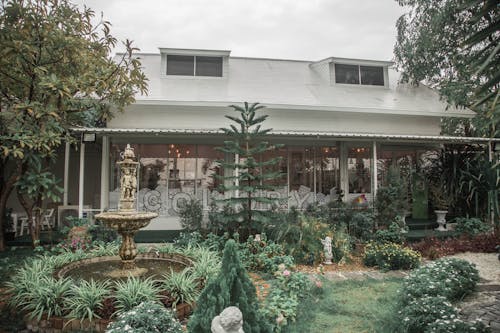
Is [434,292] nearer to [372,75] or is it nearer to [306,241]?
[306,241]

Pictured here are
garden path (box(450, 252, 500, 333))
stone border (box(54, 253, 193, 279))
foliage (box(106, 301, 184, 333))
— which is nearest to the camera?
foliage (box(106, 301, 184, 333))

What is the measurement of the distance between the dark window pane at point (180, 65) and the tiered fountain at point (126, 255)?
23.9 feet

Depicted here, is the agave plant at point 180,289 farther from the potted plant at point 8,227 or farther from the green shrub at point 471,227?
the green shrub at point 471,227

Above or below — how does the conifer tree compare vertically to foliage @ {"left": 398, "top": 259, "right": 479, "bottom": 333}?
above

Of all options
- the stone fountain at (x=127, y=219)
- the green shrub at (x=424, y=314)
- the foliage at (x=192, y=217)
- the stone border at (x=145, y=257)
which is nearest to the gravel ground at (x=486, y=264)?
the green shrub at (x=424, y=314)

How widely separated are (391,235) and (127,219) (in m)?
6.46

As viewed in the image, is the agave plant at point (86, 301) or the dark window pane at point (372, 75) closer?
the agave plant at point (86, 301)

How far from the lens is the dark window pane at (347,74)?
1319 cm

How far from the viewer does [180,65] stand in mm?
12242

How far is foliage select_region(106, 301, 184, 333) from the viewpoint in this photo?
10.2 ft

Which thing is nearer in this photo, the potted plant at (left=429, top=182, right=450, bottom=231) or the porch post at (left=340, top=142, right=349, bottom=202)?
the potted plant at (left=429, top=182, right=450, bottom=231)

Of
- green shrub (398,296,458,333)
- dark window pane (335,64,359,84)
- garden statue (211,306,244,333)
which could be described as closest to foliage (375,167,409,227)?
green shrub (398,296,458,333)

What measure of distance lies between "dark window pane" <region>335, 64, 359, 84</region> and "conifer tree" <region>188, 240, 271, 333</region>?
11.5 metres

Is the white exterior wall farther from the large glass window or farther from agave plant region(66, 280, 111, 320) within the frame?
agave plant region(66, 280, 111, 320)
